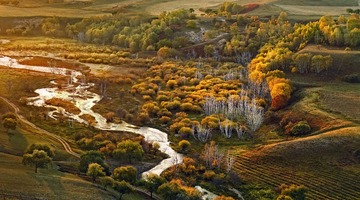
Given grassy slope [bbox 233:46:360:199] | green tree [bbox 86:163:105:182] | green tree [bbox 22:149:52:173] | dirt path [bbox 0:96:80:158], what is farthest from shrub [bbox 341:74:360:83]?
green tree [bbox 22:149:52:173]

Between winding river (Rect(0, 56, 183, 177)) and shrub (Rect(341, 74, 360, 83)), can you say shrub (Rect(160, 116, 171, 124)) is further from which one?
shrub (Rect(341, 74, 360, 83))

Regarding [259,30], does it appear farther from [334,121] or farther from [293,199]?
[293,199]

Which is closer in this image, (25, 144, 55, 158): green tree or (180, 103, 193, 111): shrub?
(25, 144, 55, 158): green tree

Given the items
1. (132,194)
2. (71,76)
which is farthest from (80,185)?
(71,76)

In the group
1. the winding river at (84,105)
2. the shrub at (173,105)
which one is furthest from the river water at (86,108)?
the shrub at (173,105)

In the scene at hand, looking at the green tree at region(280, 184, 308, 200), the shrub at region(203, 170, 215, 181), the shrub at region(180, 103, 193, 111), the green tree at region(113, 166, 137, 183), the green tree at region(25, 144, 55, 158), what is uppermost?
the green tree at region(25, 144, 55, 158)

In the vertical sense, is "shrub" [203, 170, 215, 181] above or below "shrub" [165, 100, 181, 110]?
below

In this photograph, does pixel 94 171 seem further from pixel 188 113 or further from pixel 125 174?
pixel 188 113
